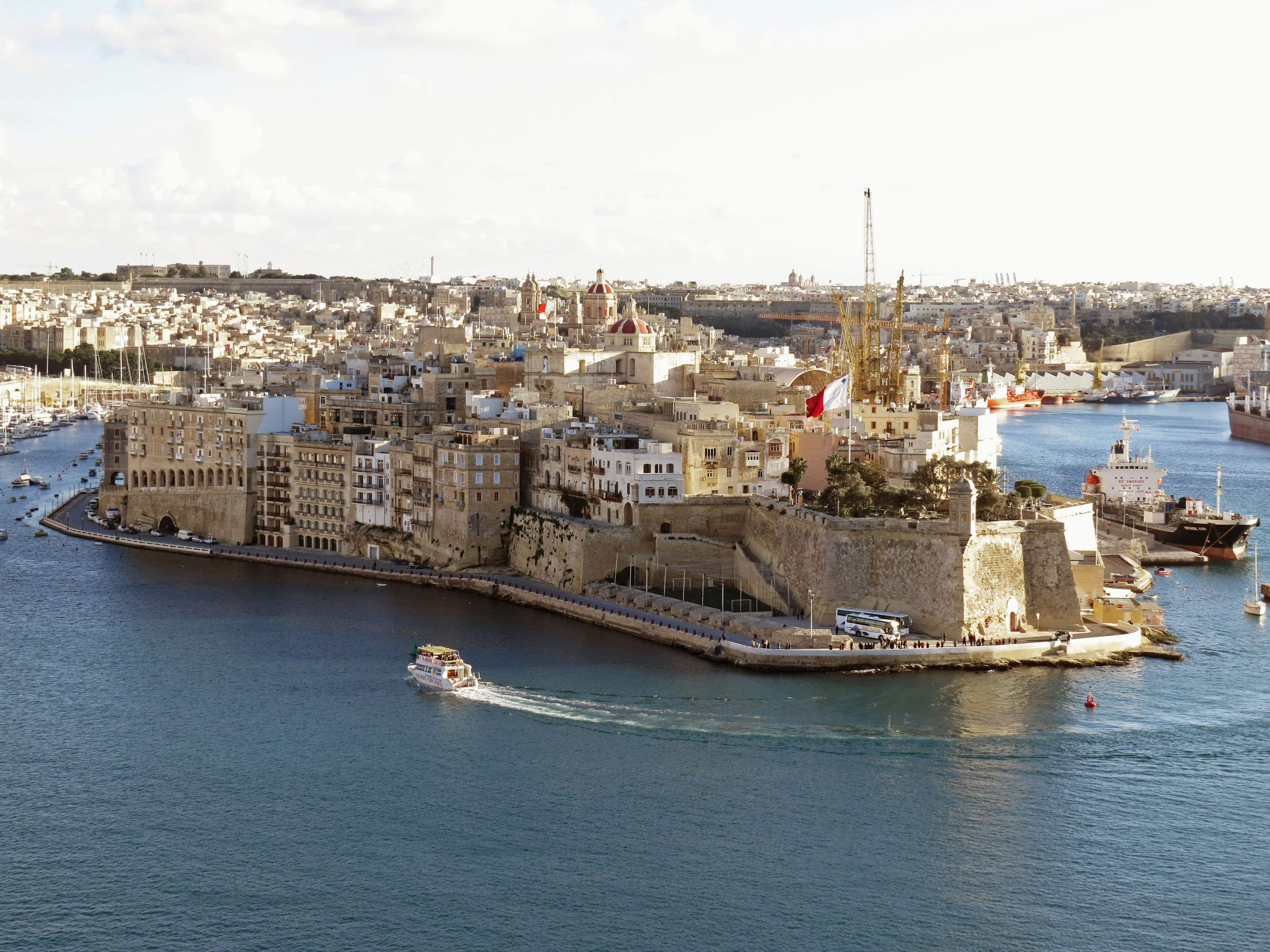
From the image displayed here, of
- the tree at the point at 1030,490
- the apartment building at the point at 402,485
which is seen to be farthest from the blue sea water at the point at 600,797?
the apartment building at the point at 402,485

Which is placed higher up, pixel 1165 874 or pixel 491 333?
pixel 491 333

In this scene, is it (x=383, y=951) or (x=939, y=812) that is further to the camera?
(x=939, y=812)

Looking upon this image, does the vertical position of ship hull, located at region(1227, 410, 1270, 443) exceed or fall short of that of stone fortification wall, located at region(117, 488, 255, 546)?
it exceeds it

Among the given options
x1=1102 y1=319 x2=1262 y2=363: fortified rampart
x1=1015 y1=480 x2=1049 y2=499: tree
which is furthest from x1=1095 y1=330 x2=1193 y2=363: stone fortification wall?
x1=1015 y1=480 x2=1049 y2=499: tree

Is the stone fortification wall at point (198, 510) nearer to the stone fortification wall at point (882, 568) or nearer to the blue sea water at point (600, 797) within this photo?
the blue sea water at point (600, 797)

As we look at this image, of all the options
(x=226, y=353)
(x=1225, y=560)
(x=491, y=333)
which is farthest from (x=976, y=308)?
(x=1225, y=560)

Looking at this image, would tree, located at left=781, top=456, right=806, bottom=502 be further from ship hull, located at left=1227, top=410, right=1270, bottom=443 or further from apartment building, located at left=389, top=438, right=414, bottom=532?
ship hull, located at left=1227, top=410, right=1270, bottom=443

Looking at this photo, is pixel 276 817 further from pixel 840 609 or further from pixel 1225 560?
pixel 1225 560
